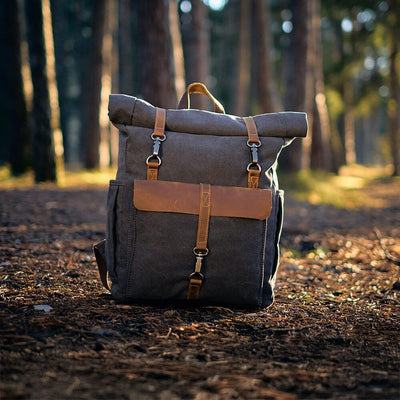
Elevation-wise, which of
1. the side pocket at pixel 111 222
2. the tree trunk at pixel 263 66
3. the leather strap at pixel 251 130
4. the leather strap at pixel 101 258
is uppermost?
the tree trunk at pixel 263 66

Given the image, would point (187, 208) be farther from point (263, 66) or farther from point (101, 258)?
point (263, 66)

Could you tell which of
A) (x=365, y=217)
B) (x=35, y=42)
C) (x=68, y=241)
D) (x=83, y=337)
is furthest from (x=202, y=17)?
(x=83, y=337)

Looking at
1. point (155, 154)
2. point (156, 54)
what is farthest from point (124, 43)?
point (155, 154)

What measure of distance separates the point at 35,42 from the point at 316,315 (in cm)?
730

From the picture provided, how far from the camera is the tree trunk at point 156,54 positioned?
7488 millimetres

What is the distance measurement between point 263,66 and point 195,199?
415 inches

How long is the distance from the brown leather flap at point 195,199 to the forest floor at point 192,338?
2.00ft

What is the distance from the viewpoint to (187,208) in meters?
2.41

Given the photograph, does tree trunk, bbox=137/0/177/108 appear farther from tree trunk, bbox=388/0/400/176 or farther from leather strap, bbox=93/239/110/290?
tree trunk, bbox=388/0/400/176

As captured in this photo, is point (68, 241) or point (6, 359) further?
point (68, 241)

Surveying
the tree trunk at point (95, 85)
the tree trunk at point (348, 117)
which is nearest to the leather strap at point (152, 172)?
the tree trunk at point (95, 85)

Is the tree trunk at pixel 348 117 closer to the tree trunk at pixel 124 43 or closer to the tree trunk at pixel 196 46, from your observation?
the tree trunk at pixel 196 46

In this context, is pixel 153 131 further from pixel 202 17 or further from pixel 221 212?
pixel 202 17

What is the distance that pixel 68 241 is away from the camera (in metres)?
4.30
